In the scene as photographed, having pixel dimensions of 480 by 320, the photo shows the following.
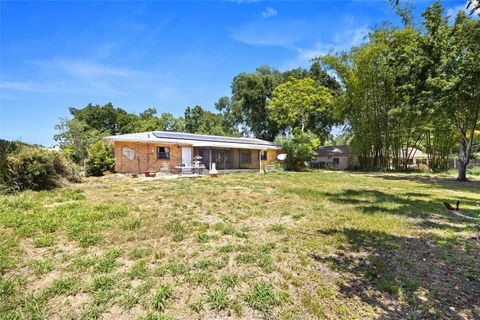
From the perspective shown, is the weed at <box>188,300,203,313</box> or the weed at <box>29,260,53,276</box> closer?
the weed at <box>188,300,203,313</box>

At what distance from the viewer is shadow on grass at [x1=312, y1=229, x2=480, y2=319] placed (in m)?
2.50

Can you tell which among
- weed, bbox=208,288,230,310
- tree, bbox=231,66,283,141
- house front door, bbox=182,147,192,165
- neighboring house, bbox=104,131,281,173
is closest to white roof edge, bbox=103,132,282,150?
neighboring house, bbox=104,131,281,173

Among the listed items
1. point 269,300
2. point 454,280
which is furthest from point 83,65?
point 454,280

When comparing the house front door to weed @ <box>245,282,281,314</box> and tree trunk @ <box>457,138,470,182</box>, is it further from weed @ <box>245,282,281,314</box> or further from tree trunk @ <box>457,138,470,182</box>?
tree trunk @ <box>457,138,470,182</box>

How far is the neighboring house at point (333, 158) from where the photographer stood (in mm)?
30984

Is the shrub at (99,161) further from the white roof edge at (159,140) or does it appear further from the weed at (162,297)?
the weed at (162,297)

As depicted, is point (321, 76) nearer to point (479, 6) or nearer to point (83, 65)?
point (83, 65)

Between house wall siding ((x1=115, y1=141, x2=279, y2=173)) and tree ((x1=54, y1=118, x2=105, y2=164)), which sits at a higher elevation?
tree ((x1=54, y1=118, x2=105, y2=164))

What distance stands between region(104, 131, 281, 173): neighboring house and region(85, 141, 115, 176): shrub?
0.49 metres

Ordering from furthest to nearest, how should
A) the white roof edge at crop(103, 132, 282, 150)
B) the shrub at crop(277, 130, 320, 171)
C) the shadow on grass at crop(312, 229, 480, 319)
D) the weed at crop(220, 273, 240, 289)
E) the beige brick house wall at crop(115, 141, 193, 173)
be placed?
the shrub at crop(277, 130, 320, 171) → the beige brick house wall at crop(115, 141, 193, 173) → the white roof edge at crop(103, 132, 282, 150) → the weed at crop(220, 273, 240, 289) → the shadow on grass at crop(312, 229, 480, 319)

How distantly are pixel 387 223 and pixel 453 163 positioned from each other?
33.3 m

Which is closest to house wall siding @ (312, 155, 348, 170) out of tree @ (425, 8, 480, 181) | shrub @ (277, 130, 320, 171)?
shrub @ (277, 130, 320, 171)

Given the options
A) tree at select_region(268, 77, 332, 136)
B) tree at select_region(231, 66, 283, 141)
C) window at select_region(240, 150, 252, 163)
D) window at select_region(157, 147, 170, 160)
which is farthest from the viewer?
tree at select_region(231, 66, 283, 141)

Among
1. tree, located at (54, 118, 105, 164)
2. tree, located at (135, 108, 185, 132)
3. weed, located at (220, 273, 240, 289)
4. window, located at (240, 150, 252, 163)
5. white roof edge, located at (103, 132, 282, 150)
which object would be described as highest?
tree, located at (135, 108, 185, 132)
